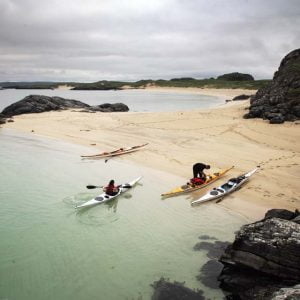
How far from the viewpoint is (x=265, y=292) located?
28.5 feet

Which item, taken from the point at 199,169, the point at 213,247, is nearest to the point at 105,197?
the point at 199,169

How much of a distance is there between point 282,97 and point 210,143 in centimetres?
1450

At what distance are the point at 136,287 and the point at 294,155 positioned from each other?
1650cm

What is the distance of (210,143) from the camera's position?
27547mm

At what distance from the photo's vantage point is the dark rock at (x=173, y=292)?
9875mm

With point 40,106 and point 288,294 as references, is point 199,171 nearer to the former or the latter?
point 288,294

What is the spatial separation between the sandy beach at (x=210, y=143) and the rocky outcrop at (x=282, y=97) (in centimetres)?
174

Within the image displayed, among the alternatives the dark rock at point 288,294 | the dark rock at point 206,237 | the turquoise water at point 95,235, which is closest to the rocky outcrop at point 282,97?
the turquoise water at point 95,235

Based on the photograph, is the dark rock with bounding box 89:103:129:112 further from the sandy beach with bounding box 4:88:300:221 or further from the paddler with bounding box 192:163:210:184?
the paddler with bounding box 192:163:210:184

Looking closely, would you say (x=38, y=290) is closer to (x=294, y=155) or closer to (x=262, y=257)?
(x=262, y=257)

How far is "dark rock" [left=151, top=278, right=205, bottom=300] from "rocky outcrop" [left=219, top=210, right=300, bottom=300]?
3.10 ft

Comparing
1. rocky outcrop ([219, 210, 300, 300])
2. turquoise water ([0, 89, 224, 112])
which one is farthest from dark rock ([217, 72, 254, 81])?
rocky outcrop ([219, 210, 300, 300])

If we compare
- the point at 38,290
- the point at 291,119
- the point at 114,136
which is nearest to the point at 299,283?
the point at 38,290

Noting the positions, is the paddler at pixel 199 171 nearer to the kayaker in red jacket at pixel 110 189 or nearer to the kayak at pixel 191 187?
the kayak at pixel 191 187
